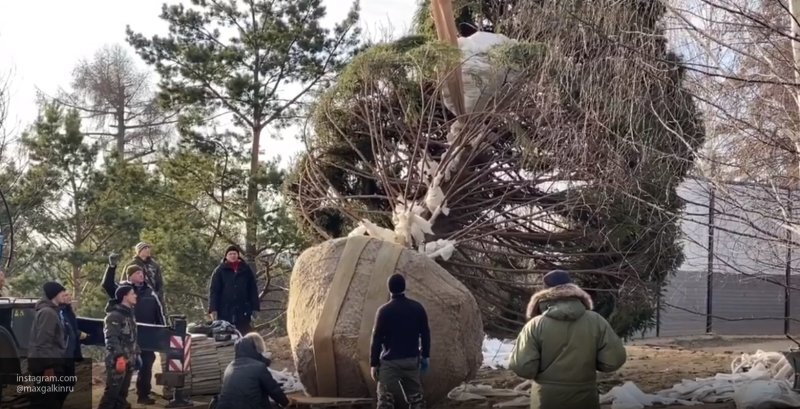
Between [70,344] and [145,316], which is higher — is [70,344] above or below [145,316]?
below

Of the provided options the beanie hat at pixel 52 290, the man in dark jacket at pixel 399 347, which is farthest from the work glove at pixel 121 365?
the man in dark jacket at pixel 399 347

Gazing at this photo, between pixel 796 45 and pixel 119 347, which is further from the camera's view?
pixel 119 347

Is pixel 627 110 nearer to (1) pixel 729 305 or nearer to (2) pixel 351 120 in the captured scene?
(2) pixel 351 120

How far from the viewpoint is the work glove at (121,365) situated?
846 centimetres

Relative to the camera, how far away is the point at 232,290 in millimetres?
10398

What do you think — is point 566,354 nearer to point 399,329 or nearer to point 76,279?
point 399,329

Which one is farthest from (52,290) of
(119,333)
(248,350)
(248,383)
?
(248,383)

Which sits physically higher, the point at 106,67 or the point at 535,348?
the point at 106,67

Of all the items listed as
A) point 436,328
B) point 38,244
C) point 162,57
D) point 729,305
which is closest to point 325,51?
point 162,57

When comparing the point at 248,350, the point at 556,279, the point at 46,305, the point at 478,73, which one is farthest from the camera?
the point at 478,73

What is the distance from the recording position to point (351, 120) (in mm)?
12977

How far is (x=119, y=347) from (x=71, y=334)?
0.70 meters

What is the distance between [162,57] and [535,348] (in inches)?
635

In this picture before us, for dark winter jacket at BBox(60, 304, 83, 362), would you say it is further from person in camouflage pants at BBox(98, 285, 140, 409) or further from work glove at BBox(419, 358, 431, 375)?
work glove at BBox(419, 358, 431, 375)
